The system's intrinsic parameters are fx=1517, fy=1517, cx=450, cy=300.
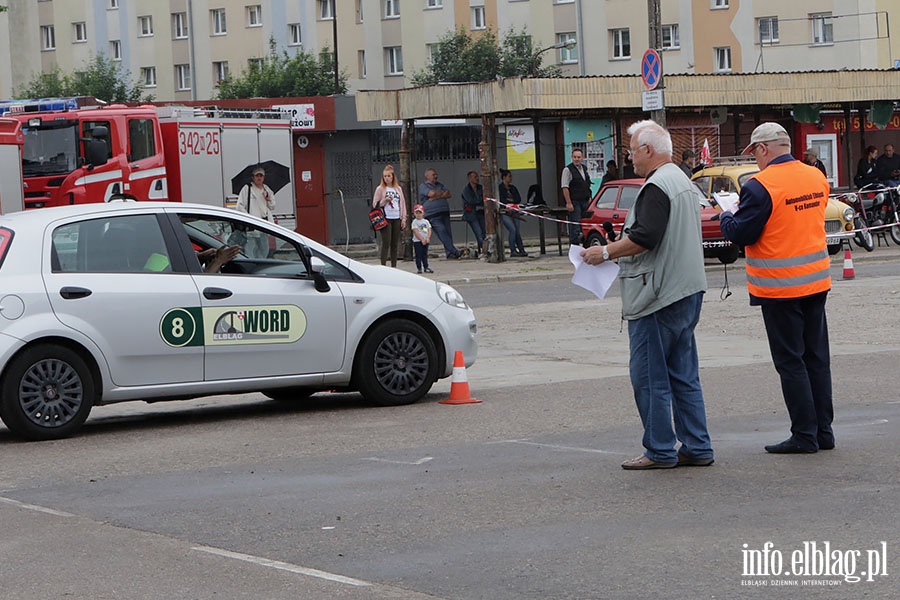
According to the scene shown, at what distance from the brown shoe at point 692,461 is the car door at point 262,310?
11.5ft

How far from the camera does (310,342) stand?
10.7 metres

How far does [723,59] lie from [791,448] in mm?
61696

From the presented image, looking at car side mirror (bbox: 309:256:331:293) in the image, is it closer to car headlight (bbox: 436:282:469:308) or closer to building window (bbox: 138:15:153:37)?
car headlight (bbox: 436:282:469:308)

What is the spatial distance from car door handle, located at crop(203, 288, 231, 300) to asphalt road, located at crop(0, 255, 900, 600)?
90cm

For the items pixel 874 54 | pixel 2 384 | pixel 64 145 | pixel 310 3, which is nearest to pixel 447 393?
pixel 2 384

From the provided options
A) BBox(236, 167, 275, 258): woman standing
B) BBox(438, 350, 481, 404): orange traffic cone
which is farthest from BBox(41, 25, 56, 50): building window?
BBox(438, 350, 481, 404): orange traffic cone

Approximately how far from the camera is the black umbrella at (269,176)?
27219 millimetres

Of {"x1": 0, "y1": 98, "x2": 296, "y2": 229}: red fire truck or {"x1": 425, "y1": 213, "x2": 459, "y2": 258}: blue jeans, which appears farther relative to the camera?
{"x1": 425, "y1": 213, "x2": 459, "y2": 258}: blue jeans

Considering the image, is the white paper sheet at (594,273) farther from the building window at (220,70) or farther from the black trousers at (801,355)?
the building window at (220,70)

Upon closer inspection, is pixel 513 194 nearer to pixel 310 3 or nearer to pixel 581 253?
pixel 581 253

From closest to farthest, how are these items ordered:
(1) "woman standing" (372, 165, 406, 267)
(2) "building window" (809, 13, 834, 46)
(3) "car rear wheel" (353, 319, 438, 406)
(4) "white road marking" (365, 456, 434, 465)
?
1. (4) "white road marking" (365, 456, 434, 465)
2. (3) "car rear wheel" (353, 319, 438, 406)
3. (1) "woman standing" (372, 165, 406, 267)
4. (2) "building window" (809, 13, 834, 46)

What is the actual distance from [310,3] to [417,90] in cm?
4983

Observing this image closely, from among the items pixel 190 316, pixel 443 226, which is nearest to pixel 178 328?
pixel 190 316

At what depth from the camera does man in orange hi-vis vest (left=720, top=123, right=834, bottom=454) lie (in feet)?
26.4
